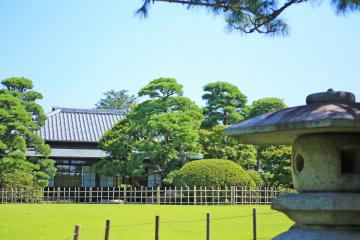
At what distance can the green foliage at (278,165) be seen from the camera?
27484 millimetres

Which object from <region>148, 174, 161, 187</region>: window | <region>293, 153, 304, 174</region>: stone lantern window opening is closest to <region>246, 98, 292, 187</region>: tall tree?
<region>148, 174, 161, 187</region>: window

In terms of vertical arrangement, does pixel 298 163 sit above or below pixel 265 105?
below

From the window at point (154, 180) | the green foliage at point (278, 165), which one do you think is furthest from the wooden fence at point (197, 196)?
the window at point (154, 180)

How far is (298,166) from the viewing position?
5.68 m

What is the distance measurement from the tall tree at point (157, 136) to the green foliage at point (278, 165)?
4.02m

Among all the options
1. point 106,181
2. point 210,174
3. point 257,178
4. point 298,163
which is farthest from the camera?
point 106,181

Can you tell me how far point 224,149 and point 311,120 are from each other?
24.9 m

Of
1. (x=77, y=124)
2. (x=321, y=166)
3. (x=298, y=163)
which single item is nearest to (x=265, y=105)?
(x=77, y=124)

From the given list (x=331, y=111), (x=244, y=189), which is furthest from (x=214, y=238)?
(x=244, y=189)

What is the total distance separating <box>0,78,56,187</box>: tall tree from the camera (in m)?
26.0

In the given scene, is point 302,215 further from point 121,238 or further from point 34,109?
point 34,109

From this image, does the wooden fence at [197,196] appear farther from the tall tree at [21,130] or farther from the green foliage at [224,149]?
the green foliage at [224,149]

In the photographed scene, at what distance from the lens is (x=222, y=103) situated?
34469 mm

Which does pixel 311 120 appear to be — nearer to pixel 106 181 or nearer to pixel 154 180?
pixel 154 180
